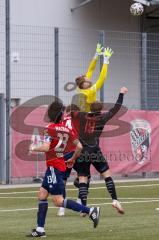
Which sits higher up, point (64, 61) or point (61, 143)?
point (64, 61)

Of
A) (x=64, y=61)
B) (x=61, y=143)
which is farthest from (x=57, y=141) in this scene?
(x=64, y=61)

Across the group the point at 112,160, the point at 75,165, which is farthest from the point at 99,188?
the point at 75,165

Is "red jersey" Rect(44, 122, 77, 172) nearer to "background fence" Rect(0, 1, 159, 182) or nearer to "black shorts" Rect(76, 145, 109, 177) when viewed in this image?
"black shorts" Rect(76, 145, 109, 177)

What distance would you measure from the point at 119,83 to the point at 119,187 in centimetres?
875

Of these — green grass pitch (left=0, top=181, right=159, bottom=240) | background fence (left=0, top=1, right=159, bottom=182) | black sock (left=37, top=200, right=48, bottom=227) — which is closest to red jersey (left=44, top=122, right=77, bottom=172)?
black sock (left=37, top=200, right=48, bottom=227)

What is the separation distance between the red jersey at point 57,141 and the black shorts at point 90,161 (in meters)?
2.35

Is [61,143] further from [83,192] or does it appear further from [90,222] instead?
[83,192]

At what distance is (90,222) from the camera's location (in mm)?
11859

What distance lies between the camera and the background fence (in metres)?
24.0

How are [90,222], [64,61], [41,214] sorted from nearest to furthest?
[41,214] < [90,222] < [64,61]

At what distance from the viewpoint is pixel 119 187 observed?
2003 cm

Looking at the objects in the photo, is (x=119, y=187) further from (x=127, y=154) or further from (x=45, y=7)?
(x=45, y=7)

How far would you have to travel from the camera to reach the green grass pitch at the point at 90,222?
33.2 feet

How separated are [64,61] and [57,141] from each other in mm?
14875
